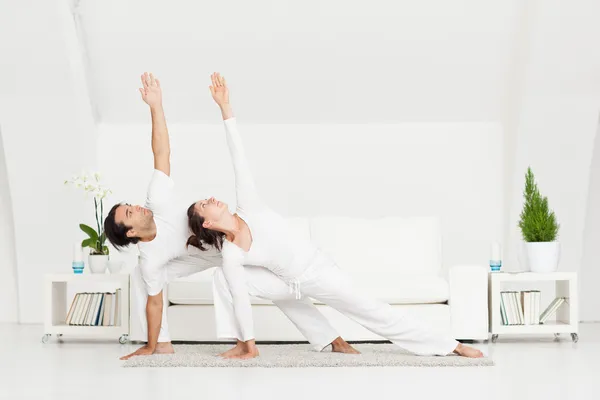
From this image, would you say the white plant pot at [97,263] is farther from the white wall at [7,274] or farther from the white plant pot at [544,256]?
the white plant pot at [544,256]

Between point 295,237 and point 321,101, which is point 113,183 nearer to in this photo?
point 321,101

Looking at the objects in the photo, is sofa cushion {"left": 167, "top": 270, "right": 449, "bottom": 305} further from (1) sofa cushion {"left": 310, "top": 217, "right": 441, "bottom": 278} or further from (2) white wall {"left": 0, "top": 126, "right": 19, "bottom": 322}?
(2) white wall {"left": 0, "top": 126, "right": 19, "bottom": 322}

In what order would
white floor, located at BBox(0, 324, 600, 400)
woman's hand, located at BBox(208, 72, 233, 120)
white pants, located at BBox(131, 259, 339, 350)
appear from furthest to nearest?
white pants, located at BBox(131, 259, 339, 350)
woman's hand, located at BBox(208, 72, 233, 120)
white floor, located at BBox(0, 324, 600, 400)

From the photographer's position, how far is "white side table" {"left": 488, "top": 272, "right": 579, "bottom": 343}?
505 centimetres

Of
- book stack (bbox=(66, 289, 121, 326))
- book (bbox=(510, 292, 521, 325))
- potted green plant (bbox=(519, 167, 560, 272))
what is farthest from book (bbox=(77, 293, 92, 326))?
potted green plant (bbox=(519, 167, 560, 272))

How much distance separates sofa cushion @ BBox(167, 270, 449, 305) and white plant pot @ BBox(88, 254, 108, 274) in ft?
2.14

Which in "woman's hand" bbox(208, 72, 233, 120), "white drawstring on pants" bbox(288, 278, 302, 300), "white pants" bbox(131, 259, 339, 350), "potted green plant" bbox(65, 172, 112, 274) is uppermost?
"woman's hand" bbox(208, 72, 233, 120)

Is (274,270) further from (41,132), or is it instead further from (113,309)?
(41,132)

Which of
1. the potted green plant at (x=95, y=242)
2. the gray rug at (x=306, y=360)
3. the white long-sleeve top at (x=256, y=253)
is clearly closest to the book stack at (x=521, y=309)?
the gray rug at (x=306, y=360)

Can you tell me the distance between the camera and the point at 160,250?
14.2 ft

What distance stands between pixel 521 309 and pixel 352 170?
184cm

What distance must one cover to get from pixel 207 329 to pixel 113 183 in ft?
6.35

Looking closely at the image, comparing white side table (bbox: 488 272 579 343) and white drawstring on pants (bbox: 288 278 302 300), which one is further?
white side table (bbox: 488 272 579 343)

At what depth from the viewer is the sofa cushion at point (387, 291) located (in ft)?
16.1
